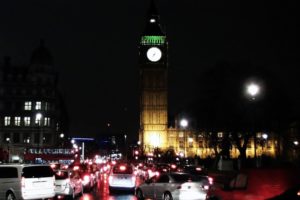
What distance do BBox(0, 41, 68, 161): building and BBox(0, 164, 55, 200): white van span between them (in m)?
87.8

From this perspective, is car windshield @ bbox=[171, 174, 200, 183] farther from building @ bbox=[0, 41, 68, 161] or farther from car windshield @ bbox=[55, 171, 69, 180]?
building @ bbox=[0, 41, 68, 161]

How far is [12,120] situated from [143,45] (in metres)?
65.3

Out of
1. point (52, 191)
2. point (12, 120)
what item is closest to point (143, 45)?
point (12, 120)

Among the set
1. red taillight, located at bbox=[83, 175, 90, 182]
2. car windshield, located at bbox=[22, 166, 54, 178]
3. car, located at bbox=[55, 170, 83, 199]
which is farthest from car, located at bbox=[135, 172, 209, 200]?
red taillight, located at bbox=[83, 175, 90, 182]

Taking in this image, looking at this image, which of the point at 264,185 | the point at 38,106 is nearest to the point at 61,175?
the point at 264,185

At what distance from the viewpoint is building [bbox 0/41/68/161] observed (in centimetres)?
11375

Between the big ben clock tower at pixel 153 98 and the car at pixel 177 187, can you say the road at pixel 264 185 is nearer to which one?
the car at pixel 177 187

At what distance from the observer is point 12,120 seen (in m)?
114

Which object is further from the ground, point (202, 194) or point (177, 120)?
point (177, 120)

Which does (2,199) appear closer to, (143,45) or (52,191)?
(52,191)

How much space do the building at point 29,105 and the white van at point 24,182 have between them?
87.8m

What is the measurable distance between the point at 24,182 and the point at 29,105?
304 feet

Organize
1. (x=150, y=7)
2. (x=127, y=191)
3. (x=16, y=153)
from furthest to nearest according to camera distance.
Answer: (x=150, y=7)
(x=16, y=153)
(x=127, y=191)

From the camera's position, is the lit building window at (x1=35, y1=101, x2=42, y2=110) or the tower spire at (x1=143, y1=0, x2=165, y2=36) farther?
the tower spire at (x1=143, y1=0, x2=165, y2=36)
